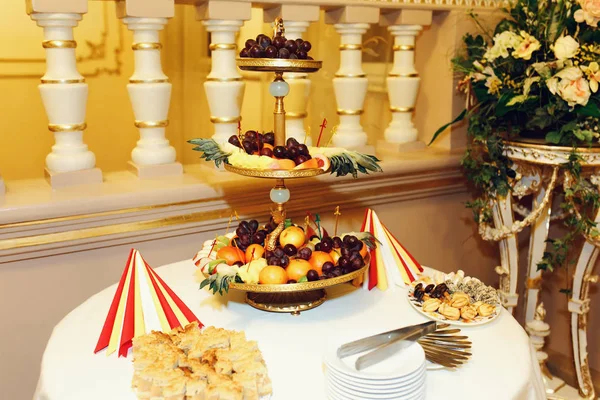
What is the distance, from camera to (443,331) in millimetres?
1392

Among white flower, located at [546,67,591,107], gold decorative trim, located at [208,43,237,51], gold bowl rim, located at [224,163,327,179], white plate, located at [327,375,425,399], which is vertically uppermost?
gold decorative trim, located at [208,43,237,51]

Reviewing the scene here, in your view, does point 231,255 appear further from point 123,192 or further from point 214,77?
point 214,77

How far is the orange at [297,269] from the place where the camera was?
56.3 inches

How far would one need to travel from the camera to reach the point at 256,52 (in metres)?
1.44

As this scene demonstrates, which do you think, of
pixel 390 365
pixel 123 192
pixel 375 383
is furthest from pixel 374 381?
pixel 123 192

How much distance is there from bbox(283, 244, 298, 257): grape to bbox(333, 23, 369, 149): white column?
1.04 meters

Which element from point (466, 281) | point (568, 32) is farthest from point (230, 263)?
point (568, 32)

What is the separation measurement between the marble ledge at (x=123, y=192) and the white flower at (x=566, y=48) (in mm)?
685

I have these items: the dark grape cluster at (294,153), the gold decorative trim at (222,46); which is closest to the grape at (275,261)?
the dark grape cluster at (294,153)

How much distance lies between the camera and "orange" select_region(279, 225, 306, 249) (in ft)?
4.99

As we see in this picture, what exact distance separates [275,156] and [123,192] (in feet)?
2.14

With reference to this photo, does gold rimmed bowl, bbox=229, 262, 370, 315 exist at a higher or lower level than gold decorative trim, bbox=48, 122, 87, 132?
lower

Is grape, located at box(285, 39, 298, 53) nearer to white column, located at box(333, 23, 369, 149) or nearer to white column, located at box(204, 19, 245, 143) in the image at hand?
white column, located at box(204, 19, 245, 143)

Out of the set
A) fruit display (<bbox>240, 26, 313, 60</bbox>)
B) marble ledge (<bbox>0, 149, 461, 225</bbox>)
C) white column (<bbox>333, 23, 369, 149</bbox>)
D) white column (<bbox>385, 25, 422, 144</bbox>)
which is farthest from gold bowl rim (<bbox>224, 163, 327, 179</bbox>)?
white column (<bbox>385, 25, 422, 144</bbox>)
